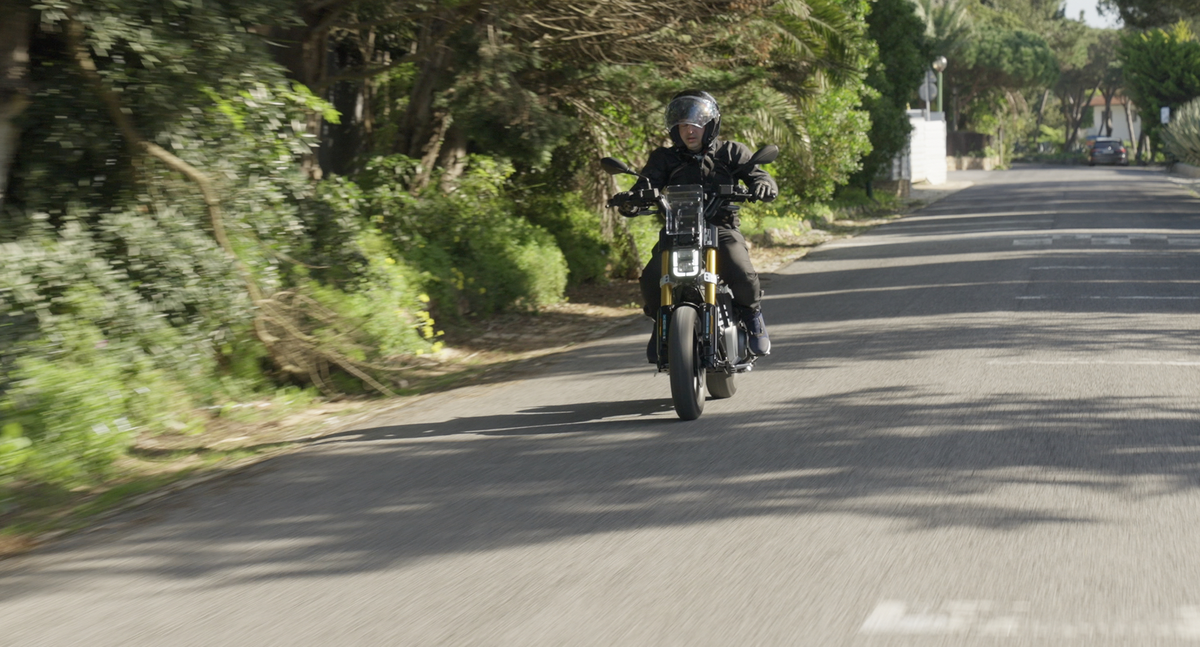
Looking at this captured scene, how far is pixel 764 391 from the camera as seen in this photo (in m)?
8.56

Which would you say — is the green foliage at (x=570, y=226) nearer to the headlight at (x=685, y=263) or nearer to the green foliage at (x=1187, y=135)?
the headlight at (x=685, y=263)

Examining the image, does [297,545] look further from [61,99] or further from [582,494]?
[61,99]

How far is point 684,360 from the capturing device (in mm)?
7285

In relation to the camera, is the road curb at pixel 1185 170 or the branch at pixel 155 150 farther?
the road curb at pixel 1185 170

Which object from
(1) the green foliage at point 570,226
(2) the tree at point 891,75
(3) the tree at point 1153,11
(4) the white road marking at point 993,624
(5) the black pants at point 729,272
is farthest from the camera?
(3) the tree at point 1153,11

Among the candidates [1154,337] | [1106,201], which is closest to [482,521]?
[1154,337]

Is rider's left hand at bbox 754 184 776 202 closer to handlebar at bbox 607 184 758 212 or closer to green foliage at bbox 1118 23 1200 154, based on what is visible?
handlebar at bbox 607 184 758 212

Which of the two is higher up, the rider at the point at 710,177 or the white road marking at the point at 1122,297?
the rider at the point at 710,177

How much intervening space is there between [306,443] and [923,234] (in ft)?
62.3

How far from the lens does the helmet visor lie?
303 inches

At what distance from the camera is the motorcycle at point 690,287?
7344 millimetres

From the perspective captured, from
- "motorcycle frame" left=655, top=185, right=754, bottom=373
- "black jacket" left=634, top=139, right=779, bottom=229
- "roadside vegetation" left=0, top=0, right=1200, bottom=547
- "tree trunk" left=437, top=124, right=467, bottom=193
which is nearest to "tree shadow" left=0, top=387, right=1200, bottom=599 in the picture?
"motorcycle frame" left=655, top=185, right=754, bottom=373

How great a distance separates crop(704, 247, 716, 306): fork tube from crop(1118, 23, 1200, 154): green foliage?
194ft

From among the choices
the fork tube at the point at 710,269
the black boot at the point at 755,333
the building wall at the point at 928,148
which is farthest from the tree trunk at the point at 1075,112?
the fork tube at the point at 710,269
